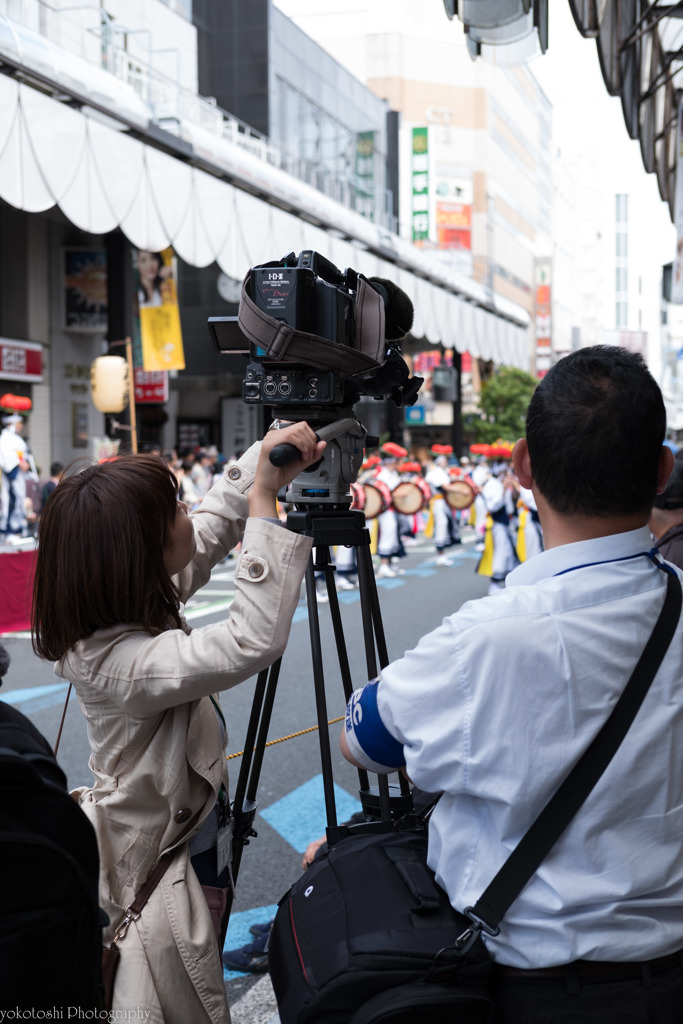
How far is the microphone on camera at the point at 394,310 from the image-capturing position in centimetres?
215

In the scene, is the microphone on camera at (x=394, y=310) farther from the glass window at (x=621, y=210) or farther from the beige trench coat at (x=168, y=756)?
the glass window at (x=621, y=210)

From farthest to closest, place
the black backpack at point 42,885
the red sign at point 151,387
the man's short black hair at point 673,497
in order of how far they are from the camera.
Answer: the red sign at point 151,387 → the man's short black hair at point 673,497 → the black backpack at point 42,885

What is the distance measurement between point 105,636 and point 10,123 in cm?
1126

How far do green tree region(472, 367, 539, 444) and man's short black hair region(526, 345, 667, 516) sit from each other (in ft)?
126

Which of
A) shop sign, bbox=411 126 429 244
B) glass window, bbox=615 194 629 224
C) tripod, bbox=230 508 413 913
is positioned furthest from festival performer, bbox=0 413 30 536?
glass window, bbox=615 194 629 224

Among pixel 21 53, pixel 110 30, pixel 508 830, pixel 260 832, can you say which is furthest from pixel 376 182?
pixel 508 830

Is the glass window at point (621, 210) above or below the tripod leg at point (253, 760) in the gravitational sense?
above

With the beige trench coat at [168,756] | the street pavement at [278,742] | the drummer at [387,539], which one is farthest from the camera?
the drummer at [387,539]

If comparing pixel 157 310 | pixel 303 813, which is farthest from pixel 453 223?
pixel 303 813

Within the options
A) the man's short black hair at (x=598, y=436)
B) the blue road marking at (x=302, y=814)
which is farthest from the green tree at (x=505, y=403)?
the man's short black hair at (x=598, y=436)

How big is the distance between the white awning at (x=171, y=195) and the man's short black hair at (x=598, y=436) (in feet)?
18.3

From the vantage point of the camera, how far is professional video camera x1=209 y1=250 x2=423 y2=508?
185cm

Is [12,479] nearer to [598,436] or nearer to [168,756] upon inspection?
[168,756]

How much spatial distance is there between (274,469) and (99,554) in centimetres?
34
